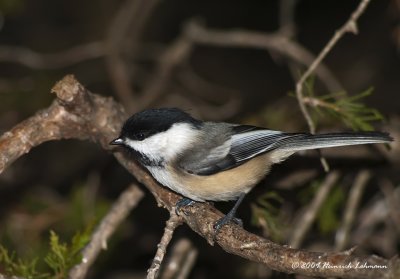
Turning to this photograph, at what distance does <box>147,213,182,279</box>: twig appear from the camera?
2314 mm

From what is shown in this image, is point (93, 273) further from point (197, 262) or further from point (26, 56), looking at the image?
point (26, 56)

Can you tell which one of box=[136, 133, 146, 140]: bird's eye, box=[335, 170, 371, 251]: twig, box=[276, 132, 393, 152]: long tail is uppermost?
box=[136, 133, 146, 140]: bird's eye

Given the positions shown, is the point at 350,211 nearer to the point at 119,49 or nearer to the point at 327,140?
the point at 327,140

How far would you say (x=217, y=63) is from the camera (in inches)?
254

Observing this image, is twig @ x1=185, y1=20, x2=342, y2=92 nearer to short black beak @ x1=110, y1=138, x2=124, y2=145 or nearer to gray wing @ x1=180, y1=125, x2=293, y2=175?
gray wing @ x1=180, y1=125, x2=293, y2=175

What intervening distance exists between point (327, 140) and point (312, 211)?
63cm

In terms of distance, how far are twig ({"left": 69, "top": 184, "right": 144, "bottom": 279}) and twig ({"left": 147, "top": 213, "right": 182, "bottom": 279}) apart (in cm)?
53

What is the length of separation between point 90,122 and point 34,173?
1881 mm

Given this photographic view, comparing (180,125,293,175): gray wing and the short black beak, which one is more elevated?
the short black beak

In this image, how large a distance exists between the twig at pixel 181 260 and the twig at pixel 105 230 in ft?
1.28

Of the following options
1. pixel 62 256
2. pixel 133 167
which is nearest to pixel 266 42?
pixel 133 167

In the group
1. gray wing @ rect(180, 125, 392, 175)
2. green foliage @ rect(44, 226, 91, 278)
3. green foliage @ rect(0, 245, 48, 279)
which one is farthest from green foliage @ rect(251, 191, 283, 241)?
green foliage @ rect(0, 245, 48, 279)

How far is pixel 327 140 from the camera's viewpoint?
9.62 ft

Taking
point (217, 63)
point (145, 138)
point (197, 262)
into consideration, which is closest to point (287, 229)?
point (197, 262)
